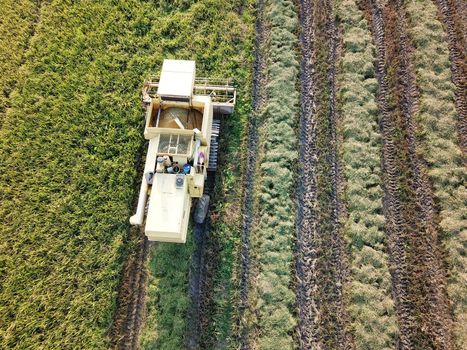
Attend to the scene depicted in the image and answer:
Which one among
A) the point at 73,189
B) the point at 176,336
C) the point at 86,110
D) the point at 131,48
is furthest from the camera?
the point at 131,48

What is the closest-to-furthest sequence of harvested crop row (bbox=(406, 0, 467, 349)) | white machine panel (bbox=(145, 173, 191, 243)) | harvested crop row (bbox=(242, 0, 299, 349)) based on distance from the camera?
white machine panel (bbox=(145, 173, 191, 243)) < harvested crop row (bbox=(242, 0, 299, 349)) < harvested crop row (bbox=(406, 0, 467, 349))

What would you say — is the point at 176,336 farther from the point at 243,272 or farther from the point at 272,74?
the point at 272,74

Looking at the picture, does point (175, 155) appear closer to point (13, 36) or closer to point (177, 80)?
point (177, 80)

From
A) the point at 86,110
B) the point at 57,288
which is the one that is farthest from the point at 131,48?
the point at 57,288

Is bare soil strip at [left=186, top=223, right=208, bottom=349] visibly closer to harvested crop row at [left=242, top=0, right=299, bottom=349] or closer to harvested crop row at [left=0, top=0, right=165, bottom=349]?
harvested crop row at [left=242, top=0, right=299, bottom=349]

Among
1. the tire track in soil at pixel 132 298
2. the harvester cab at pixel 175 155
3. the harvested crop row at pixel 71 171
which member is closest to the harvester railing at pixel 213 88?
the harvester cab at pixel 175 155

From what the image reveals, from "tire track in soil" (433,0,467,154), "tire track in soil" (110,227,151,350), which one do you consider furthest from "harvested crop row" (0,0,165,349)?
"tire track in soil" (433,0,467,154)
